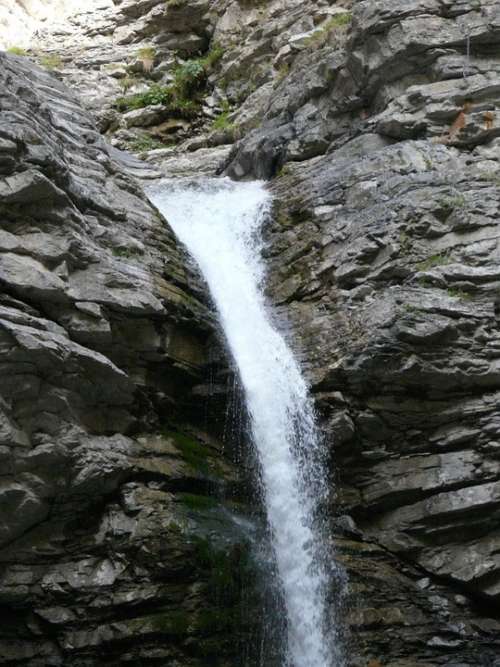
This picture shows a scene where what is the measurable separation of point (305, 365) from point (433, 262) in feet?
8.14

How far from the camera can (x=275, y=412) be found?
9094 millimetres

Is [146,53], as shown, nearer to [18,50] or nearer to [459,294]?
[18,50]

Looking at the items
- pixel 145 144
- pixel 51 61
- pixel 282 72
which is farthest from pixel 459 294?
pixel 51 61

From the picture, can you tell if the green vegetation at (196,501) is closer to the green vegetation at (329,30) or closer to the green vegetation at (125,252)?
the green vegetation at (125,252)

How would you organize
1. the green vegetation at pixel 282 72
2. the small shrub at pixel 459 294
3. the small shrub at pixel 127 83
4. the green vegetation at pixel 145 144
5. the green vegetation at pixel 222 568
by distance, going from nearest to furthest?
the green vegetation at pixel 222 568 < the small shrub at pixel 459 294 < the green vegetation at pixel 282 72 < the green vegetation at pixel 145 144 < the small shrub at pixel 127 83

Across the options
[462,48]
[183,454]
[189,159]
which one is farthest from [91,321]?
[189,159]

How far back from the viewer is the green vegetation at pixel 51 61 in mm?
21922

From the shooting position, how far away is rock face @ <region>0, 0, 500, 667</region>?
6828mm

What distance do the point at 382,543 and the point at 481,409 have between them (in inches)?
88.2

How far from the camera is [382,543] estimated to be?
8641mm

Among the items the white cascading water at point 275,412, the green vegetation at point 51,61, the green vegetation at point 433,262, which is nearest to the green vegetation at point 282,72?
the white cascading water at point 275,412

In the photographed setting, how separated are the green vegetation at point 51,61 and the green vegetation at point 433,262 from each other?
56.0 ft

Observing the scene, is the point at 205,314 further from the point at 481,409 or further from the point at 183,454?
the point at 481,409

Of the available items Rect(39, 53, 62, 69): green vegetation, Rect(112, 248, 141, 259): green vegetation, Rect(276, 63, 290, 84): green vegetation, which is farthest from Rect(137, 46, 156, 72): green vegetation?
Rect(112, 248, 141, 259): green vegetation
